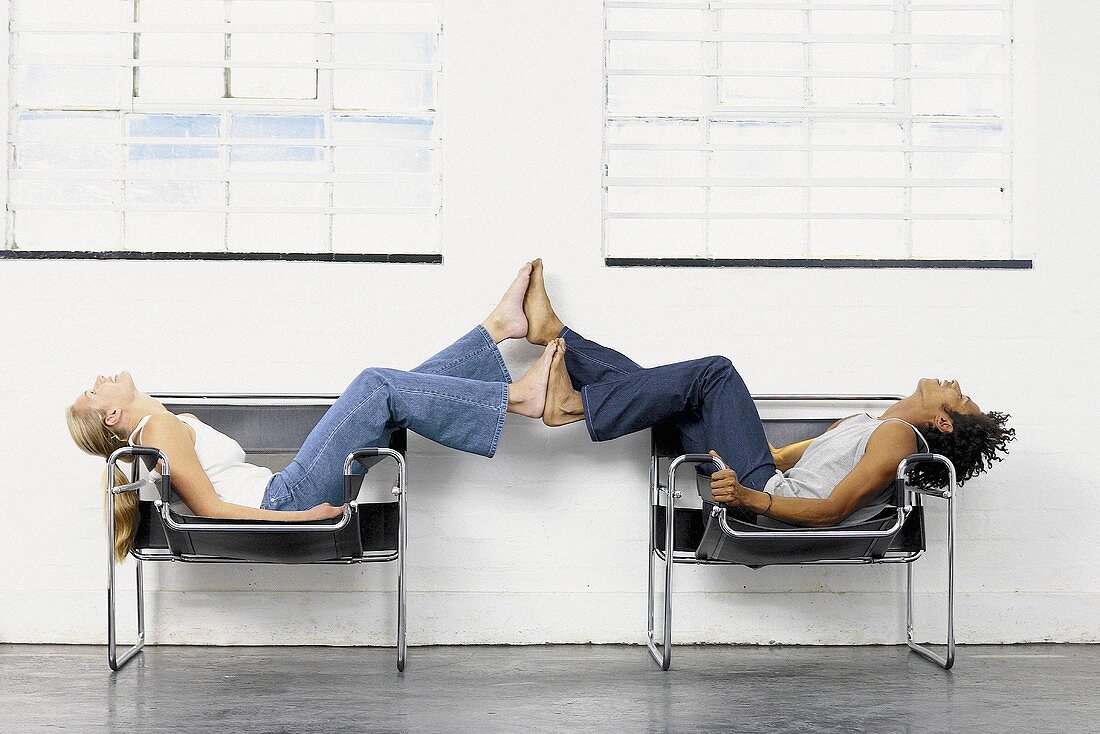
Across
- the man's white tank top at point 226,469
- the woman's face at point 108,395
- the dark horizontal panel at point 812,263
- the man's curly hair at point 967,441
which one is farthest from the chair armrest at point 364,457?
the man's curly hair at point 967,441

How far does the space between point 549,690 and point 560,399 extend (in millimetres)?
878

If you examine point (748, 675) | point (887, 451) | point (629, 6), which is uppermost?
point (629, 6)

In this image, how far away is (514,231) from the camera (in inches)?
136

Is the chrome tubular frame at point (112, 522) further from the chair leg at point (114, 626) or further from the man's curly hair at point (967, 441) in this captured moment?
the man's curly hair at point (967, 441)

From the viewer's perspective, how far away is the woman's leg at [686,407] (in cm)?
296

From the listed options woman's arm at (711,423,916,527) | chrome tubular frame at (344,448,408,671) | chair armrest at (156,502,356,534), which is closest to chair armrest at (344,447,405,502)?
chrome tubular frame at (344,448,408,671)

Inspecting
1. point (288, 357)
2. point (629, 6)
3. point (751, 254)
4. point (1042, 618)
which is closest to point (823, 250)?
point (751, 254)

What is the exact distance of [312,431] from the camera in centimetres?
297

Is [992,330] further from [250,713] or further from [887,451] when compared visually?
[250,713]

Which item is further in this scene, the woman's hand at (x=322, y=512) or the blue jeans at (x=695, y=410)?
the blue jeans at (x=695, y=410)

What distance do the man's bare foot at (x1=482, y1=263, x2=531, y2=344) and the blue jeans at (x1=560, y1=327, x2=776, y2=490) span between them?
1.10 ft

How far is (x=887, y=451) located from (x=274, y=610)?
210 centimetres

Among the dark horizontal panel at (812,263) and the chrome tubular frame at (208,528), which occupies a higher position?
the dark horizontal panel at (812,263)

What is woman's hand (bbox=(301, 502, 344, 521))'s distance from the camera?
2697mm
